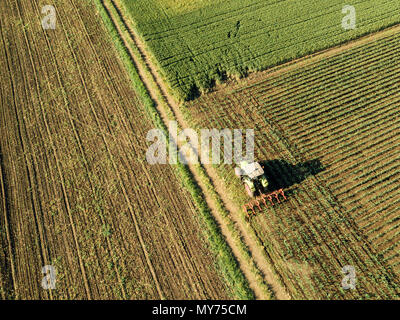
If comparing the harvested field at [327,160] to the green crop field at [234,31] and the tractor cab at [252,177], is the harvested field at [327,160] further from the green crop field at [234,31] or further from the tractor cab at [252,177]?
the green crop field at [234,31]

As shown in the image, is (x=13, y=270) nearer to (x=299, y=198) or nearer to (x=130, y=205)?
(x=130, y=205)

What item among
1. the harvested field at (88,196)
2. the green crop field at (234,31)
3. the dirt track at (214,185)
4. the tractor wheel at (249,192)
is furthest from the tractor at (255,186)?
the green crop field at (234,31)

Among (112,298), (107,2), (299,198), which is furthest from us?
(107,2)

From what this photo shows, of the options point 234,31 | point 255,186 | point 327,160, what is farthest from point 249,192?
point 234,31

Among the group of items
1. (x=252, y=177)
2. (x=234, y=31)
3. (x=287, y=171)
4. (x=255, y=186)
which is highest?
(x=234, y=31)

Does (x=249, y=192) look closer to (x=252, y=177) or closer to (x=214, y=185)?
(x=252, y=177)

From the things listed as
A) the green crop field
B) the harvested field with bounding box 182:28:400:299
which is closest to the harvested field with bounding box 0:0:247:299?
the harvested field with bounding box 182:28:400:299

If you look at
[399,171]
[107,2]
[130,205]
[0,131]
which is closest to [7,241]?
[130,205]
